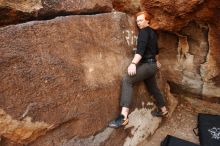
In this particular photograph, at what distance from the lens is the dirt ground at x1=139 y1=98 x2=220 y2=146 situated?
12.3ft

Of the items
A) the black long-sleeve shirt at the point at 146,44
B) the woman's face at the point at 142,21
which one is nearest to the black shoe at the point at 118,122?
the black long-sleeve shirt at the point at 146,44

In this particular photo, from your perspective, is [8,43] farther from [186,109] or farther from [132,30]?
[186,109]

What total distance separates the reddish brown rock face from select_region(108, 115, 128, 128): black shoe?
6 centimetres

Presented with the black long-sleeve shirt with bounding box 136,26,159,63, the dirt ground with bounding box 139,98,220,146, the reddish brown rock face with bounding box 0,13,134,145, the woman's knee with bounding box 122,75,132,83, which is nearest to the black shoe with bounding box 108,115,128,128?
the reddish brown rock face with bounding box 0,13,134,145

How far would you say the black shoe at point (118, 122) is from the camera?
3115 mm

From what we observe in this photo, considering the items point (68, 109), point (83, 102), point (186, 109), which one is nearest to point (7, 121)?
point (68, 109)

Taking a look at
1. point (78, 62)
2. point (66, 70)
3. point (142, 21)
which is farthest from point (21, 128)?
point (142, 21)

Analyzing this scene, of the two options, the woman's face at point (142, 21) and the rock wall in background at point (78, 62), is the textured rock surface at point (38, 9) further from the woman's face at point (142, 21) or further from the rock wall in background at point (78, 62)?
the woman's face at point (142, 21)

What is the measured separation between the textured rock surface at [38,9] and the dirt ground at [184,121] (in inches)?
64.5

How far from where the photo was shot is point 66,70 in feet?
9.06

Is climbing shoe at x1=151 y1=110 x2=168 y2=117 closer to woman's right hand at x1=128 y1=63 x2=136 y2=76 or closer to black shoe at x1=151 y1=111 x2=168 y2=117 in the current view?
black shoe at x1=151 y1=111 x2=168 y2=117

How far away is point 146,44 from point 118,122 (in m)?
0.84

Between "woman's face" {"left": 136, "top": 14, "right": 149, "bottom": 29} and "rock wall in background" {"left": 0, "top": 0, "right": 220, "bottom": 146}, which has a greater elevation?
"woman's face" {"left": 136, "top": 14, "right": 149, "bottom": 29}

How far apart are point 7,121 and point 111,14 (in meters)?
1.57
